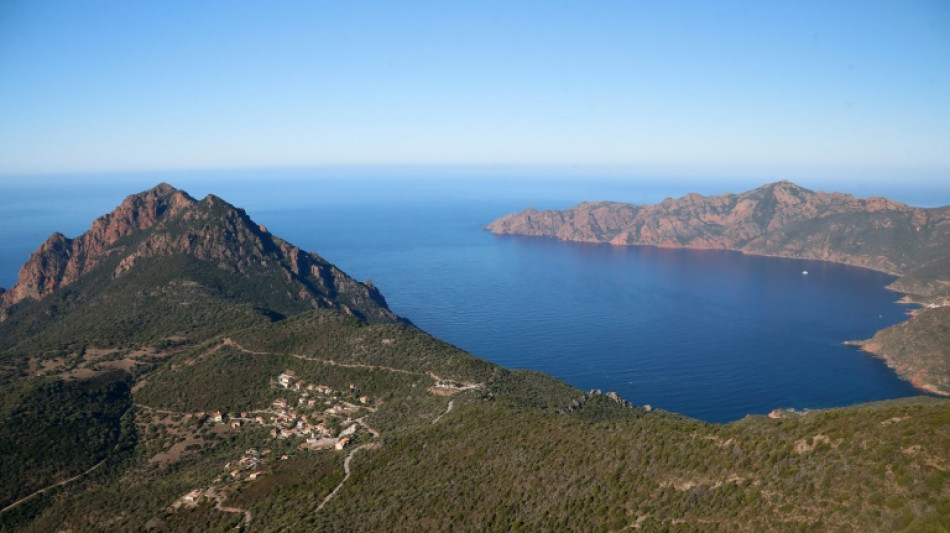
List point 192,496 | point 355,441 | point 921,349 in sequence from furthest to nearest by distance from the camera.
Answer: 1. point 921,349
2. point 355,441
3. point 192,496


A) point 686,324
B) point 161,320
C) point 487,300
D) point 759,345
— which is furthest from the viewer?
point 487,300

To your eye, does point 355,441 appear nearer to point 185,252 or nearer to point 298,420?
point 298,420

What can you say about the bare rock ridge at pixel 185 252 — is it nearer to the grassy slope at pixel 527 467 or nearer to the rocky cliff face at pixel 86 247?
the rocky cliff face at pixel 86 247

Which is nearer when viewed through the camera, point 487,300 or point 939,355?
point 939,355

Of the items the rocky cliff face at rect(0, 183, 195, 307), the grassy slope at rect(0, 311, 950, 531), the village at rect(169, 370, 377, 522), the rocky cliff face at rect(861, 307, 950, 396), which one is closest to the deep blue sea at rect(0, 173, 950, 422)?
the rocky cliff face at rect(861, 307, 950, 396)

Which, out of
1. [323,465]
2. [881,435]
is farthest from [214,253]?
[881,435]

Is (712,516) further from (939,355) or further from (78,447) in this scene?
(939,355)

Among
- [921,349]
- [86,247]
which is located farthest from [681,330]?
[86,247]
